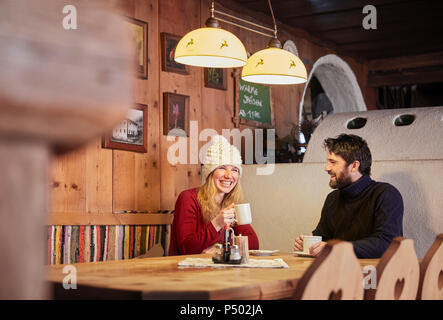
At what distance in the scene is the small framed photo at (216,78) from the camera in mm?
5074

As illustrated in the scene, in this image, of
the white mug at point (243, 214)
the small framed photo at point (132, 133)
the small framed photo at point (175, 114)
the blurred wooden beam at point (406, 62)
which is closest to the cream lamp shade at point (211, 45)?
the white mug at point (243, 214)

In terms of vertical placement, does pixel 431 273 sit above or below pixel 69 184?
below

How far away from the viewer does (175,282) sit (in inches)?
76.9

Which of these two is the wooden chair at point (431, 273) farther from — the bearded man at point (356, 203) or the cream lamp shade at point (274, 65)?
the cream lamp shade at point (274, 65)

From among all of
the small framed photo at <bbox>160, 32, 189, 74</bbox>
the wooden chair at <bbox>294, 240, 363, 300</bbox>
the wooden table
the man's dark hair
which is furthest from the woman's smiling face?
the wooden chair at <bbox>294, 240, 363, 300</bbox>

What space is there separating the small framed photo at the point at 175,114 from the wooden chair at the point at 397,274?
8.83 ft

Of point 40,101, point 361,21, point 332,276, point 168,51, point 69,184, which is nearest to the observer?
point 40,101

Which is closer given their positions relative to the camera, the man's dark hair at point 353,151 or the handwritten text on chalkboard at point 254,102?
the man's dark hair at point 353,151

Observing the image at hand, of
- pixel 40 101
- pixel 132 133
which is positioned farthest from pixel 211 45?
pixel 40 101

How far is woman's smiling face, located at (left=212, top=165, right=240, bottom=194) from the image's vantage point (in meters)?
4.11

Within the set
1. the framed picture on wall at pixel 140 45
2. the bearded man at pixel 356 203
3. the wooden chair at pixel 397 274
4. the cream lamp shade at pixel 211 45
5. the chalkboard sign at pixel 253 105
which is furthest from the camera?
the chalkboard sign at pixel 253 105

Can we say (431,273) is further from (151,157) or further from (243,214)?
(151,157)

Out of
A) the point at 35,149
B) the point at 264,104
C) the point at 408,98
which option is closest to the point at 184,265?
the point at 35,149

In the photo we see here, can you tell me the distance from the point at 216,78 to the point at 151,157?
107cm
